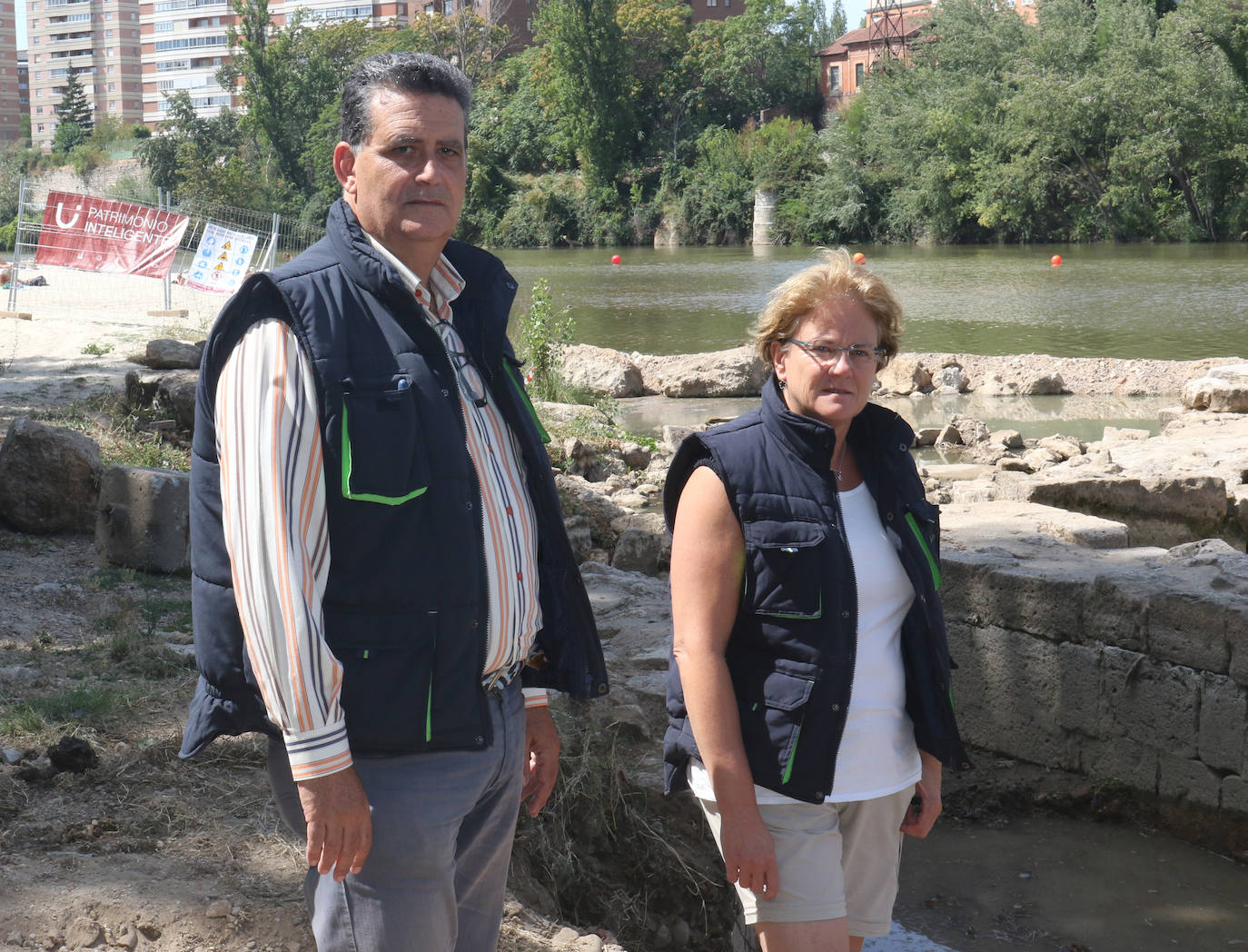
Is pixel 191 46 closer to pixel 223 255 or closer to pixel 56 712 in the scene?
pixel 223 255

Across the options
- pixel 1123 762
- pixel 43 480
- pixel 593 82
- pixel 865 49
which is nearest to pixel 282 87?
pixel 593 82

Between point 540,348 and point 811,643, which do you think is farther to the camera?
point 540,348

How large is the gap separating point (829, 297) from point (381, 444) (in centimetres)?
110

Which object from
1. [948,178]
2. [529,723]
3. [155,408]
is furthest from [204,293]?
[948,178]

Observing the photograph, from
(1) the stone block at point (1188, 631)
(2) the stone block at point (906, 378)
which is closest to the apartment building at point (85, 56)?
(2) the stone block at point (906, 378)

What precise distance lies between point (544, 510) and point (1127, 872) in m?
3.31

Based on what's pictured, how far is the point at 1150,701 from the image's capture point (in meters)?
4.52

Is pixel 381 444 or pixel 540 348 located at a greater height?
pixel 381 444

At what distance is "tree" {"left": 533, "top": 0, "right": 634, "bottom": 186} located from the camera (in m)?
66.5

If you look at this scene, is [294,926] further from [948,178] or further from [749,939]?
[948,178]

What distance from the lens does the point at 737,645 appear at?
235cm

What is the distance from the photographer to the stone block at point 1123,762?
458 centimetres

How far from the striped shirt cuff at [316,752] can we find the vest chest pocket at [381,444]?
0.35 m

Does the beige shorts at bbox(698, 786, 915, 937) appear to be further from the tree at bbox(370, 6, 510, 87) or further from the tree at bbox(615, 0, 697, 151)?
the tree at bbox(370, 6, 510, 87)
